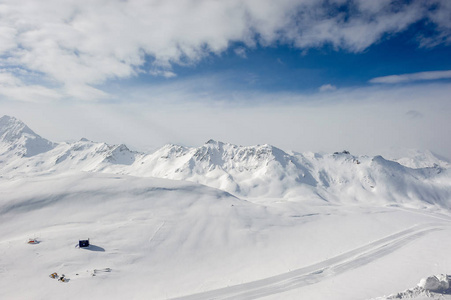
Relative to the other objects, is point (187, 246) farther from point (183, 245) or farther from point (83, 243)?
point (83, 243)

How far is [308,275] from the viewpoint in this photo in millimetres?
43188

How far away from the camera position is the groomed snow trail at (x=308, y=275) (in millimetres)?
37125

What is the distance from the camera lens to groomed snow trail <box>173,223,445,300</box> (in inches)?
1462

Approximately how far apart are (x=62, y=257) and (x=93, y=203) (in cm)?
2153

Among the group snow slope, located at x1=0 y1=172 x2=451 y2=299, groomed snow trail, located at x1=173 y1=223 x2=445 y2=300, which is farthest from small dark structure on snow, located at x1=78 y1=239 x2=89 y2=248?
groomed snow trail, located at x1=173 y1=223 x2=445 y2=300

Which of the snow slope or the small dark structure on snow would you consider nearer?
the snow slope

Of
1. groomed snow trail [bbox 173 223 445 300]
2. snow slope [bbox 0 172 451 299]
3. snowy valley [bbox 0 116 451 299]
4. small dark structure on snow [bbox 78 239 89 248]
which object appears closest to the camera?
groomed snow trail [bbox 173 223 445 300]

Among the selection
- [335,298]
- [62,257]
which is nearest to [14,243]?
[62,257]

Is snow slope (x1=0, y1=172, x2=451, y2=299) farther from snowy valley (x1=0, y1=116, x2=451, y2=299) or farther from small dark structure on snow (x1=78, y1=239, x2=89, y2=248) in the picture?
small dark structure on snow (x1=78, y1=239, x2=89, y2=248)

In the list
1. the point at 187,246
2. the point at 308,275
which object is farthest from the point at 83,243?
the point at 308,275

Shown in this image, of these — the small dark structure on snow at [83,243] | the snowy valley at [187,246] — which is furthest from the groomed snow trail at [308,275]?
the small dark structure on snow at [83,243]

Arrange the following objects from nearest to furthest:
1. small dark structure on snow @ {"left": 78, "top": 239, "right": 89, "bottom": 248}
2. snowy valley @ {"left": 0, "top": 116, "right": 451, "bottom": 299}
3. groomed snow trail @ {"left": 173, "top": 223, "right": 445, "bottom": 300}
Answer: groomed snow trail @ {"left": 173, "top": 223, "right": 445, "bottom": 300} → snowy valley @ {"left": 0, "top": 116, "right": 451, "bottom": 299} → small dark structure on snow @ {"left": 78, "top": 239, "right": 89, "bottom": 248}

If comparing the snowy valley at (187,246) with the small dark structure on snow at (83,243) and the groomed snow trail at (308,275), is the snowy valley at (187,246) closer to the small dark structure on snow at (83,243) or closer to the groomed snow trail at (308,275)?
the groomed snow trail at (308,275)

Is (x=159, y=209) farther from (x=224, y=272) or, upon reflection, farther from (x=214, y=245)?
(x=224, y=272)
